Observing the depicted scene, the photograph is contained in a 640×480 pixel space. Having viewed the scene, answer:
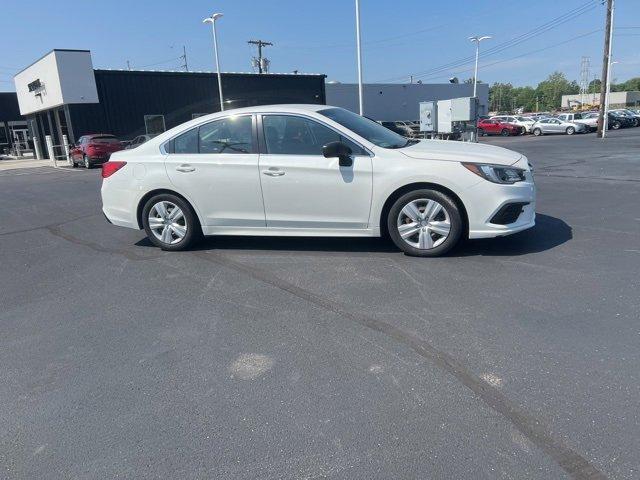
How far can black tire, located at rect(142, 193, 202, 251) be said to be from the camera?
6.04 m

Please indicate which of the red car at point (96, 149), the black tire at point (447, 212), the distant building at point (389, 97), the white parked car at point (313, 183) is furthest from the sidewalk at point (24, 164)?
the black tire at point (447, 212)

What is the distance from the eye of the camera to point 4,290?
5.14m

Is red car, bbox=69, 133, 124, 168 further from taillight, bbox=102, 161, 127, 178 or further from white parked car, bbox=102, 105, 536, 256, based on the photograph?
white parked car, bbox=102, 105, 536, 256

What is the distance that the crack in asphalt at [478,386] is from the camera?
90.0 inches

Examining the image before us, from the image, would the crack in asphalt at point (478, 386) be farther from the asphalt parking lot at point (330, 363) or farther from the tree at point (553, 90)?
the tree at point (553, 90)

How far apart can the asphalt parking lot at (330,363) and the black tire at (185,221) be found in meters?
0.31

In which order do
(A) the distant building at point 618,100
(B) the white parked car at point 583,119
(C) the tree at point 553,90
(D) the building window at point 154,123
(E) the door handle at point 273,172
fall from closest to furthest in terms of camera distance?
(E) the door handle at point 273,172 < (D) the building window at point 154,123 < (B) the white parked car at point 583,119 < (A) the distant building at point 618,100 < (C) the tree at point 553,90

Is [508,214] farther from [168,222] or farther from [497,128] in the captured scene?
[497,128]

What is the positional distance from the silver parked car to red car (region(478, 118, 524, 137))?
1.28 m

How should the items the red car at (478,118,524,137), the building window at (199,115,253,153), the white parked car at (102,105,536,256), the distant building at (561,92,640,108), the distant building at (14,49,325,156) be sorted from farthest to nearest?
the distant building at (561,92,640,108) → the red car at (478,118,524,137) → the distant building at (14,49,325,156) → the building window at (199,115,253,153) → the white parked car at (102,105,536,256)

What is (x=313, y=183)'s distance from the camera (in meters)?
5.43

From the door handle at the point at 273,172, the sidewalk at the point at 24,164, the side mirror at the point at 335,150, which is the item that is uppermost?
the side mirror at the point at 335,150

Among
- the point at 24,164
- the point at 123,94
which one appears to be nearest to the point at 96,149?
the point at 123,94

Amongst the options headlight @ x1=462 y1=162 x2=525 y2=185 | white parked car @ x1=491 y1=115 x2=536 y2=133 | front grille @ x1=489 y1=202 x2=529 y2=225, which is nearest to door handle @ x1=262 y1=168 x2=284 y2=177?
headlight @ x1=462 y1=162 x2=525 y2=185
